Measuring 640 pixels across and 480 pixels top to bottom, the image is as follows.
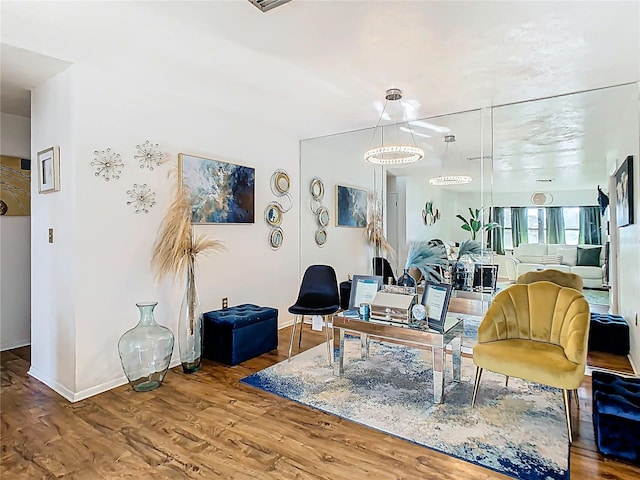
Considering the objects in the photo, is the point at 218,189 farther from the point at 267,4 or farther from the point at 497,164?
the point at 497,164

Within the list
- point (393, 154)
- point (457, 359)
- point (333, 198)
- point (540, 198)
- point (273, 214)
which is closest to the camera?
point (457, 359)

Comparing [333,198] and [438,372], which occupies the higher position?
[333,198]

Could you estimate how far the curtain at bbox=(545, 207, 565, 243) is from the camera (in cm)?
389

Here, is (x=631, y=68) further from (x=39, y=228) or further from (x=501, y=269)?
(x=39, y=228)

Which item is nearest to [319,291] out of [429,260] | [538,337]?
[429,260]

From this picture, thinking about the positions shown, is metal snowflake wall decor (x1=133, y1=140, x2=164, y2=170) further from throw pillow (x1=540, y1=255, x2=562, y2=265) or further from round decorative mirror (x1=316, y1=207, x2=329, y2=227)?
throw pillow (x1=540, y1=255, x2=562, y2=265)

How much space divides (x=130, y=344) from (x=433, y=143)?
403 centimetres

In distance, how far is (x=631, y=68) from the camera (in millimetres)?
2982

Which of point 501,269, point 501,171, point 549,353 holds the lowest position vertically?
point 549,353

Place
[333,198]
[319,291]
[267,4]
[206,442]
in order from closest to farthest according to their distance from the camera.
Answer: [267,4]
[206,442]
[319,291]
[333,198]

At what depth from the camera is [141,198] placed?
3.32 meters

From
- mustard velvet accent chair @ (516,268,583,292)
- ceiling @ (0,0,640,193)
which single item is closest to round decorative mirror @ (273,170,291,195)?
ceiling @ (0,0,640,193)

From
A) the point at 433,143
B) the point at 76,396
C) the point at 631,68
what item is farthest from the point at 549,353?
the point at 76,396

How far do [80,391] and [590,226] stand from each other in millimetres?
4961
